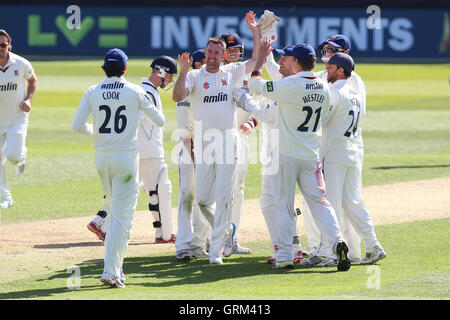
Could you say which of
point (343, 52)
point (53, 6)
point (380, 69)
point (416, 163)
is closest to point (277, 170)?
point (343, 52)

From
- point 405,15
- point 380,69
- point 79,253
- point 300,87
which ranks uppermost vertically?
point 405,15

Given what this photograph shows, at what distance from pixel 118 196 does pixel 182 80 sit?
5.04ft

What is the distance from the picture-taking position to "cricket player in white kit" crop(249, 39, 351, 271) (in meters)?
8.99

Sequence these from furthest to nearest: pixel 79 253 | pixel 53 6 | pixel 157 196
Result: pixel 53 6, pixel 157 196, pixel 79 253

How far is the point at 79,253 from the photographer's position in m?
10.3

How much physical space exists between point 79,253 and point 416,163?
9.00m

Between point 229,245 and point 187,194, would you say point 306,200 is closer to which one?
point 229,245

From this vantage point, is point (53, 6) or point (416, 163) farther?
point (53, 6)

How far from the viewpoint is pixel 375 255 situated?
9.51 metres

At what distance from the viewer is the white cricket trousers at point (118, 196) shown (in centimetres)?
832

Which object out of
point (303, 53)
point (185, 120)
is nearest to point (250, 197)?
point (185, 120)

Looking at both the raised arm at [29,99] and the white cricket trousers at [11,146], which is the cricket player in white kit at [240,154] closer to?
the raised arm at [29,99]

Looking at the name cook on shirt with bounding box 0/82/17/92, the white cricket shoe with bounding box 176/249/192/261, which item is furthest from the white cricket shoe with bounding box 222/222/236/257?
the name cook on shirt with bounding box 0/82/17/92

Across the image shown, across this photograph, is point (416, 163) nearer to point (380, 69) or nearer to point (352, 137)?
point (352, 137)
